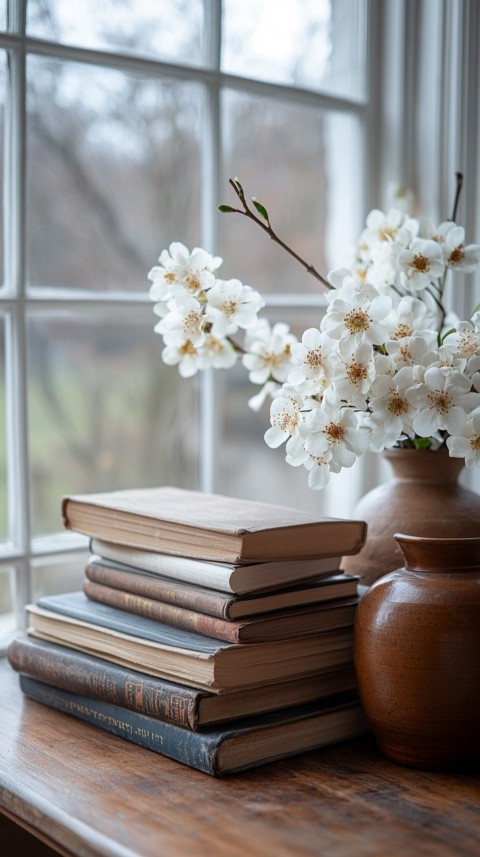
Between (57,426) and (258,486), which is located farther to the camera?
(258,486)

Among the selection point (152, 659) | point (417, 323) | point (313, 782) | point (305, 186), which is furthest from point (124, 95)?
point (313, 782)

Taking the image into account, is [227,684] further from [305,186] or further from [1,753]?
[305,186]

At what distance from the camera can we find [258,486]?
1.54 meters

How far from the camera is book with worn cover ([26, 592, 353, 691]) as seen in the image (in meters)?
0.93

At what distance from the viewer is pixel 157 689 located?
0.96 meters

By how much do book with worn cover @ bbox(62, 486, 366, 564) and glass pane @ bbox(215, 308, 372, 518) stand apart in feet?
1.02

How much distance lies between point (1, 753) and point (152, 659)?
0.55 ft

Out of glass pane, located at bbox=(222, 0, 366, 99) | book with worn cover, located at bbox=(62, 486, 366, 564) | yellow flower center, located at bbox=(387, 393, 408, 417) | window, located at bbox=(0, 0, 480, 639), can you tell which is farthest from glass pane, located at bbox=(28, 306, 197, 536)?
yellow flower center, located at bbox=(387, 393, 408, 417)

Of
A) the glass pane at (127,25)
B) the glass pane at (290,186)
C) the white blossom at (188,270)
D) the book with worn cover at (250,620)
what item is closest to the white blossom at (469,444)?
the book with worn cover at (250,620)

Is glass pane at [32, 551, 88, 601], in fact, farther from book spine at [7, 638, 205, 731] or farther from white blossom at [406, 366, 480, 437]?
white blossom at [406, 366, 480, 437]

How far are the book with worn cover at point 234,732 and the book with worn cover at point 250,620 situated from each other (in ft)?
0.26

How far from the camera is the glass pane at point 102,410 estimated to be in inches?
51.6

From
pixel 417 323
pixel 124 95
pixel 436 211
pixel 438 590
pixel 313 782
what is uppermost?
pixel 124 95

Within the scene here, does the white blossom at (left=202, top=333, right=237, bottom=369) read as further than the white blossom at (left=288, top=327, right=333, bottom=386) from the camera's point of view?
Yes
